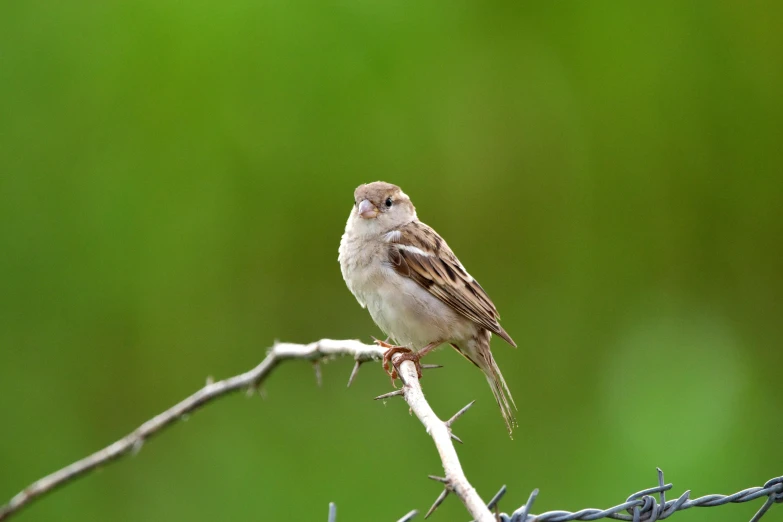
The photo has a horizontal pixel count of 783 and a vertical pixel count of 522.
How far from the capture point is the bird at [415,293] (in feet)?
10.4

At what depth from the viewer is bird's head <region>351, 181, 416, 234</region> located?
11.2ft

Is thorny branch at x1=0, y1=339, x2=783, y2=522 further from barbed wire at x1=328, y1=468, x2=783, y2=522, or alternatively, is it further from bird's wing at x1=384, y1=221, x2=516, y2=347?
bird's wing at x1=384, y1=221, x2=516, y2=347

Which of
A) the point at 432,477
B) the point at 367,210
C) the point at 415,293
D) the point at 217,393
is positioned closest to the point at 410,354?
the point at 415,293

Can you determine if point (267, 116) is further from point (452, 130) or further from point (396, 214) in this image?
point (396, 214)

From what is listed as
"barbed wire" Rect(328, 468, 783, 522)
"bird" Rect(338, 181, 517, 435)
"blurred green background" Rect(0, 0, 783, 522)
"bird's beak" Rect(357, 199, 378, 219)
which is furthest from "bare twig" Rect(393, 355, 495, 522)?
"blurred green background" Rect(0, 0, 783, 522)

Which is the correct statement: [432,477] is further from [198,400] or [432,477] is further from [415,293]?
[415,293]

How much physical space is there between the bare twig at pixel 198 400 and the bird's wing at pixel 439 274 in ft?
3.00

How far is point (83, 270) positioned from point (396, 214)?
2.05 m

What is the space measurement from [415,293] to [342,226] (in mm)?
1779

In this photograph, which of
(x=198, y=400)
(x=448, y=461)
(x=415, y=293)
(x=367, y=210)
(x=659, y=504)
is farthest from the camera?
(x=367, y=210)

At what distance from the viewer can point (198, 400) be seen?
2.19 meters

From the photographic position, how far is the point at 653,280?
5.07 m

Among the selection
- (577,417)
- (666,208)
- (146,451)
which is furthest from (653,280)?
(146,451)

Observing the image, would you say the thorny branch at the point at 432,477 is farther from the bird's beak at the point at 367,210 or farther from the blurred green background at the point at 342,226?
the blurred green background at the point at 342,226
